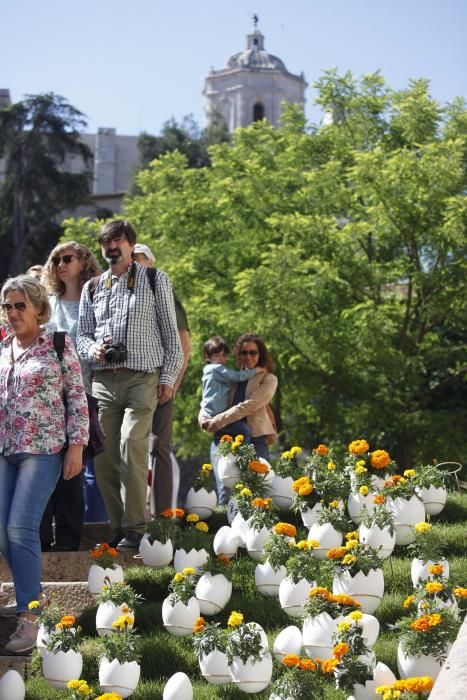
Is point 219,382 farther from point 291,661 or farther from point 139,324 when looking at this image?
point 291,661

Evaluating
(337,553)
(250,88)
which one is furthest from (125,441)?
(250,88)

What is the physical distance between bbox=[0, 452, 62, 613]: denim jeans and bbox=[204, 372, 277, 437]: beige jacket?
284cm

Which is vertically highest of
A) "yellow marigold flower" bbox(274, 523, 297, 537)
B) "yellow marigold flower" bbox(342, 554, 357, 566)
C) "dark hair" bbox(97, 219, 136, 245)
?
"dark hair" bbox(97, 219, 136, 245)

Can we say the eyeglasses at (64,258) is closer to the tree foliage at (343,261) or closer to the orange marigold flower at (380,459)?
the orange marigold flower at (380,459)

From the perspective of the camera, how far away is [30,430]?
19.0ft

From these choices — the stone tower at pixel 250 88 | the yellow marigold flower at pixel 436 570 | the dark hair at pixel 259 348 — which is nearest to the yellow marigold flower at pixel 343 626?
the yellow marigold flower at pixel 436 570

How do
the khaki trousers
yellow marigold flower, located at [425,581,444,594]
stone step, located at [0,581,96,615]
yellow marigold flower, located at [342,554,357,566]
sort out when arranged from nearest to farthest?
yellow marigold flower, located at [425,581,444,594], yellow marigold flower, located at [342,554,357,566], stone step, located at [0,581,96,615], the khaki trousers

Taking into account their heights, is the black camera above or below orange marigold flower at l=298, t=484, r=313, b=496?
above

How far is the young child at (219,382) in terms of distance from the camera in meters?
8.66

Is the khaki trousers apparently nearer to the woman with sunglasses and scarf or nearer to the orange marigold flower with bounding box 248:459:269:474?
the orange marigold flower with bounding box 248:459:269:474

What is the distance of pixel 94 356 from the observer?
22.7ft

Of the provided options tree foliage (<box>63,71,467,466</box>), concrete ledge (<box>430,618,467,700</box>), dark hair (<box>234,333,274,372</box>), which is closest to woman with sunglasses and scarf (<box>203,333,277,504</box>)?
dark hair (<box>234,333,274,372</box>)

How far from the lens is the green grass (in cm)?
524

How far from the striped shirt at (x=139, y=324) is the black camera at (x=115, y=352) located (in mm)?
32
